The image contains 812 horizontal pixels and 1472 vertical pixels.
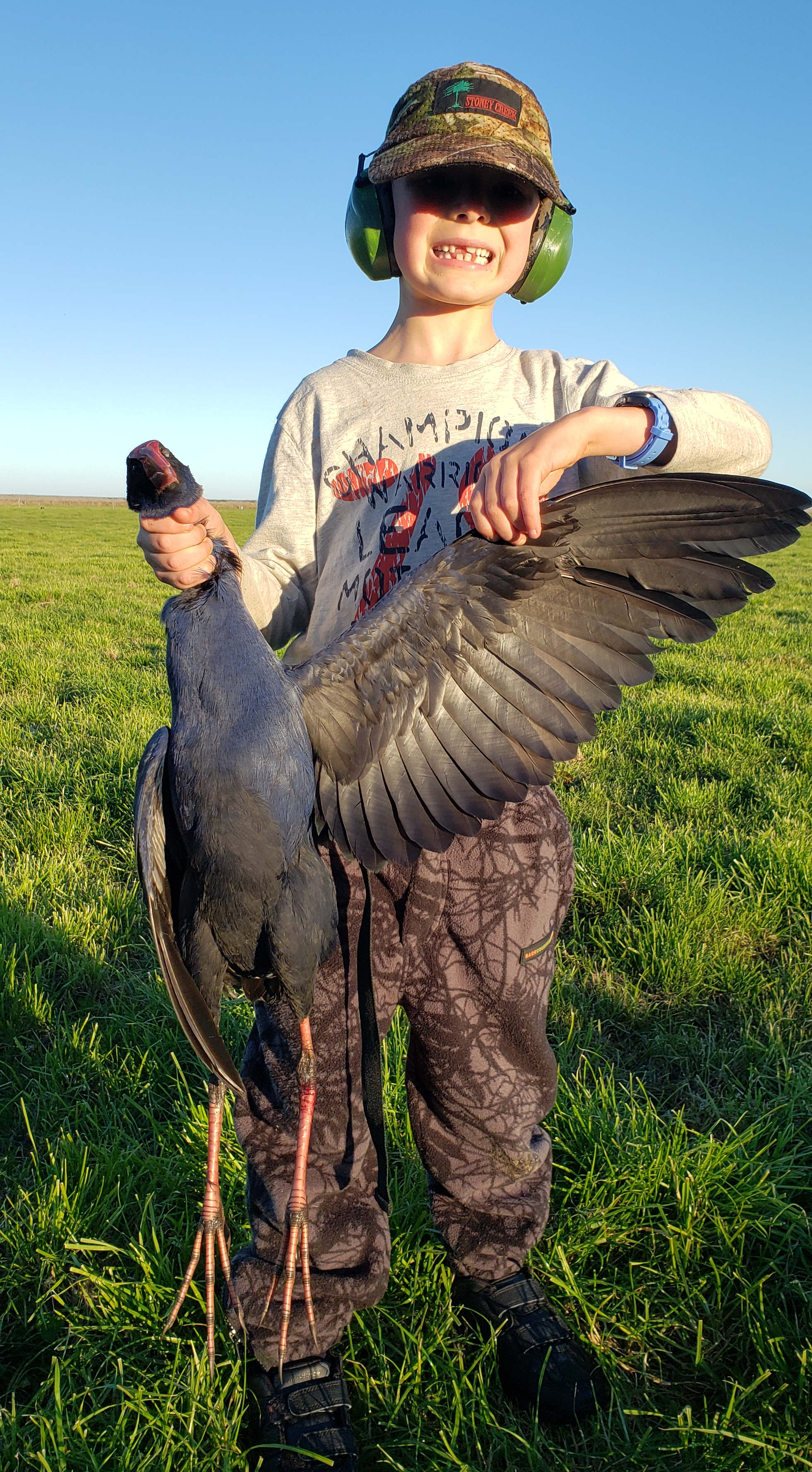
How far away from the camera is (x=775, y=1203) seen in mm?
2434

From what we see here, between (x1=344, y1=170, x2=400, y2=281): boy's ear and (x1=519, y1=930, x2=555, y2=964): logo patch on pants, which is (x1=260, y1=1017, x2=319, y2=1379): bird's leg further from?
(x1=344, y1=170, x2=400, y2=281): boy's ear

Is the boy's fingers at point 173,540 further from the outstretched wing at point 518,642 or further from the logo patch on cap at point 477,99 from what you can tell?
the logo patch on cap at point 477,99

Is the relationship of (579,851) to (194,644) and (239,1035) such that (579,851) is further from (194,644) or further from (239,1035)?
(194,644)

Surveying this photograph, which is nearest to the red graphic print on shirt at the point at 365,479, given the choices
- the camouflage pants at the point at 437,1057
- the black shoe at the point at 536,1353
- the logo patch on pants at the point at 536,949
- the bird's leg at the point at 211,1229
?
the camouflage pants at the point at 437,1057

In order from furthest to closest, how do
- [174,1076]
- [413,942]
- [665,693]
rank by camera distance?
[665,693]
[174,1076]
[413,942]

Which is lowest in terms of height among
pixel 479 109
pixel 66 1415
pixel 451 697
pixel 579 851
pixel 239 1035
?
pixel 66 1415

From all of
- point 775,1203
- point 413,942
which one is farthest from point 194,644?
point 775,1203

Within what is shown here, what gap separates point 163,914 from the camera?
2104 millimetres

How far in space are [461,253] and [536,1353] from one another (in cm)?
282

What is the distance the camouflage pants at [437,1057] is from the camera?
229 cm

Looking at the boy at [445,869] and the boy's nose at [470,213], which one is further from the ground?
the boy's nose at [470,213]

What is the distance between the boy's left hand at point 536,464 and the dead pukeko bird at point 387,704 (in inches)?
2.8

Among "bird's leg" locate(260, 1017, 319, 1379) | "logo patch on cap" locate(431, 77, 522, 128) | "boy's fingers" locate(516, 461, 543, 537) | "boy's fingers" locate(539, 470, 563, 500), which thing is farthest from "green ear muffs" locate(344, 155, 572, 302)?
"bird's leg" locate(260, 1017, 319, 1379)

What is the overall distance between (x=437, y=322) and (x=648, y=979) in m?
2.53
